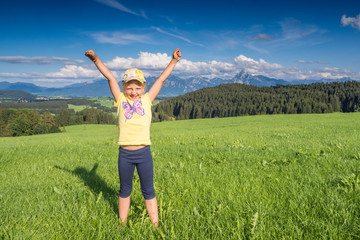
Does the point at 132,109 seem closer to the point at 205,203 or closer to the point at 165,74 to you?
the point at 165,74

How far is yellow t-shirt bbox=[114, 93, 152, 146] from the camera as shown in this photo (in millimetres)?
3109

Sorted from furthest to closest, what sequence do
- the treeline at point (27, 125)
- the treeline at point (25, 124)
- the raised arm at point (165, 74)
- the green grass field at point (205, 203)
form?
the treeline at point (25, 124)
the treeline at point (27, 125)
the raised arm at point (165, 74)
the green grass field at point (205, 203)

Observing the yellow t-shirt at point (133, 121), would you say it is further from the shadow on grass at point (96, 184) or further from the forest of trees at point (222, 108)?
the forest of trees at point (222, 108)

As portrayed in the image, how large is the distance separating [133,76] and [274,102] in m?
136

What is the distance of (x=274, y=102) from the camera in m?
126

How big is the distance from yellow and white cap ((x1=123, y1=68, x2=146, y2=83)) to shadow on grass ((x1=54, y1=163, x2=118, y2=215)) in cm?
228

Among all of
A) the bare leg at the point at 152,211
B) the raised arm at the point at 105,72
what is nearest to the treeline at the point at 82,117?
the raised arm at the point at 105,72

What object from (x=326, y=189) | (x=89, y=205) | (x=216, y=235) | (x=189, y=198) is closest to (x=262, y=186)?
(x=326, y=189)

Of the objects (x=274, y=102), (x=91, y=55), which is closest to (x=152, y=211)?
(x=91, y=55)

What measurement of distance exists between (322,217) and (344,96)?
159 metres

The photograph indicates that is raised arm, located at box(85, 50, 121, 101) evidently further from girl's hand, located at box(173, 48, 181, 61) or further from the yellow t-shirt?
girl's hand, located at box(173, 48, 181, 61)

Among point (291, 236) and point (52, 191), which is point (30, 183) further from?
point (291, 236)

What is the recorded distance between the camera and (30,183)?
497cm

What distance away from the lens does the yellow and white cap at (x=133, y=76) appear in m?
3.16
